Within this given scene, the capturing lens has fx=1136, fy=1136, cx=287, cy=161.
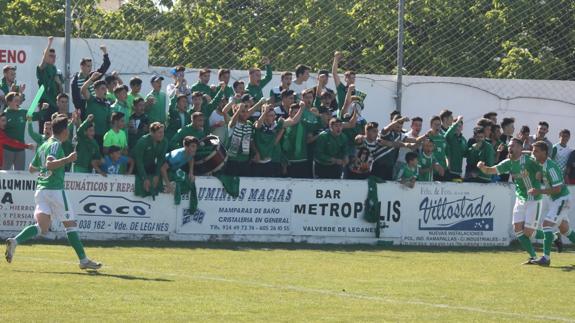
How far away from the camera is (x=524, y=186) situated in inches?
679

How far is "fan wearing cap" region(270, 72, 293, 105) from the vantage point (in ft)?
66.5

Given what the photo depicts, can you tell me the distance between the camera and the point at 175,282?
13305mm

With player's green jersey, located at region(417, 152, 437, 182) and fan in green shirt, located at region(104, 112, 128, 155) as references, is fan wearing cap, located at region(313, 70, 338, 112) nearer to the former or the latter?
player's green jersey, located at region(417, 152, 437, 182)

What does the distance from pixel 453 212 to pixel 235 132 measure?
168 inches

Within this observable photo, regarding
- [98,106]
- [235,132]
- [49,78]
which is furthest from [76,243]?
[49,78]

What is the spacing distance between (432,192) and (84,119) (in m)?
6.23

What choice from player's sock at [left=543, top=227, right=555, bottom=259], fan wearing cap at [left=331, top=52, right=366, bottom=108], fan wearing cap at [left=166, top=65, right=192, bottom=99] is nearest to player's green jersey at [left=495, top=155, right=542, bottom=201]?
player's sock at [left=543, top=227, right=555, bottom=259]

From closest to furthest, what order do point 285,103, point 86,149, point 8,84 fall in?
point 86,149, point 8,84, point 285,103

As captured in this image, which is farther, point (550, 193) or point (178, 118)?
point (178, 118)

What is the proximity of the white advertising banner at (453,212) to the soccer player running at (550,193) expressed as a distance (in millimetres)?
3126

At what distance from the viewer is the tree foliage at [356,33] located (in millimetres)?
22453

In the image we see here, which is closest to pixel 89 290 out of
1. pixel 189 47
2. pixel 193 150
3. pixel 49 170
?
pixel 49 170

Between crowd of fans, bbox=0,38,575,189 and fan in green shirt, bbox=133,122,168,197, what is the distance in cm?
2

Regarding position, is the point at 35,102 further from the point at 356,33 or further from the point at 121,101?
the point at 356,33
